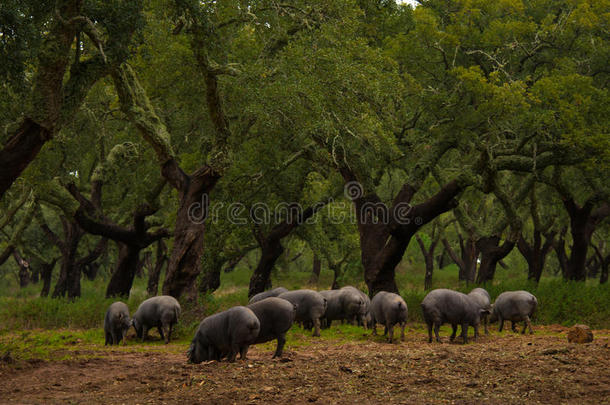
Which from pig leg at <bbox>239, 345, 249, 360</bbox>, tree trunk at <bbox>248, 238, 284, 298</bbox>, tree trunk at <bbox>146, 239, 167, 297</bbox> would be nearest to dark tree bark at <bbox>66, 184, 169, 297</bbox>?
tree trunk at <bbox>146, 239, 167, 297</bbox>

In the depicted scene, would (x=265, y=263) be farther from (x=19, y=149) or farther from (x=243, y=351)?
(x=19, y=149)

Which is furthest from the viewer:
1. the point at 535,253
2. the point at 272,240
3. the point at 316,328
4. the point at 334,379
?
the point at 535,253

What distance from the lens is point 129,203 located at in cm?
2394

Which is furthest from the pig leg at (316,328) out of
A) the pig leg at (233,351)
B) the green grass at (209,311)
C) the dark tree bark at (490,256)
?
the dark tree bark at (490,256)

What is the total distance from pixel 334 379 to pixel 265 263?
15.9 m

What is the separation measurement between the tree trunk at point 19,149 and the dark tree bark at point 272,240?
1289 centimetres

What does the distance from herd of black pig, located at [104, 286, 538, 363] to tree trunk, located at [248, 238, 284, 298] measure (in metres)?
7.03

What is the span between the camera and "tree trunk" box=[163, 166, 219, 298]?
15.3m

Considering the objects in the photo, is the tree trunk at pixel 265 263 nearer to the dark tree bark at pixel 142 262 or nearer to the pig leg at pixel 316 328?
the pig leg at pixel 316 328

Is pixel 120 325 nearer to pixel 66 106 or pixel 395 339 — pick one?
pixel 66 106

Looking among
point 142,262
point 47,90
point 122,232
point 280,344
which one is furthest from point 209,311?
point 142,262

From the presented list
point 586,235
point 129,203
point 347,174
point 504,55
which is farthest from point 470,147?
point 129,203

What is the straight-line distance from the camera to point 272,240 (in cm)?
2272

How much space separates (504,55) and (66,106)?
45.8 feet
